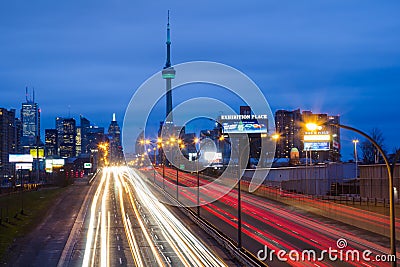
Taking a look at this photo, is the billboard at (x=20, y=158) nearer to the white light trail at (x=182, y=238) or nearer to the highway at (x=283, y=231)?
the white light trail at (x=182, y=238)

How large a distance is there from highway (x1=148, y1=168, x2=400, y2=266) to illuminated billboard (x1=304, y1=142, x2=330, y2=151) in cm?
2480

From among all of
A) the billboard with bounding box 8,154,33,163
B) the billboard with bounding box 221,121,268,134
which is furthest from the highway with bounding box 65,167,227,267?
the billboard with bounding box 221,121,268,134

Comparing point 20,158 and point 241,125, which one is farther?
point 241,125

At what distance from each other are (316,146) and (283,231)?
5631cm

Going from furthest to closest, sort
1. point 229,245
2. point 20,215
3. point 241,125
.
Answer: point 241,125 < point 20,215 < point 229,245

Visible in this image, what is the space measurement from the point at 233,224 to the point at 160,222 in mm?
8465

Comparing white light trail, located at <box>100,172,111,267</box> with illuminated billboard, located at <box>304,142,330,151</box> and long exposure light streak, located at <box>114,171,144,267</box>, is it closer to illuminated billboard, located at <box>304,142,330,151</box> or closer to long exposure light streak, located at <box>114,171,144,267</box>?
long exposure light streak, located at <box>114,171,144,267</box>

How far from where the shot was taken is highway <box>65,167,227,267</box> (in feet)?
132

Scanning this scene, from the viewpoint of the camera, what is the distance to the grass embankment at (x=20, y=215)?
53472 millimetres

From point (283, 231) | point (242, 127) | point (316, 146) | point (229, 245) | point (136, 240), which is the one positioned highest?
point (242, 127)

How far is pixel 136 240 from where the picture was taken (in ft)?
164

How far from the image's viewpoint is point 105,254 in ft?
141

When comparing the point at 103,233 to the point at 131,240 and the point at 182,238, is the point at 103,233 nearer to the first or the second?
the point at 131,240

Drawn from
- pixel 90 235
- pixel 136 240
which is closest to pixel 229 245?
pixel 136 240
